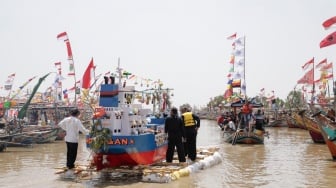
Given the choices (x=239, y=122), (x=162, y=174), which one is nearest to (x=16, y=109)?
(x=239, y=122)

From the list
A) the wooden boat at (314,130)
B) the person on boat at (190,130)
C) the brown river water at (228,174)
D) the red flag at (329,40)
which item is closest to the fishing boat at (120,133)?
the brown river water at (228,174)

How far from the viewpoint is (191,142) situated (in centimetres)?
1264

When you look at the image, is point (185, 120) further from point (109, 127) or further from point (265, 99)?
point (265, 99)

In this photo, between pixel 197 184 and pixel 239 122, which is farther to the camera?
pixel 239 122

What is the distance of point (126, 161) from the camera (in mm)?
10977

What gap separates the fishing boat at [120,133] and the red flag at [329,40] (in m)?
7.72

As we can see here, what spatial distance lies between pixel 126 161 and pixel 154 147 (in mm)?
1067

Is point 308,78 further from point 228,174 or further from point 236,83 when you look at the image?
point 228,174

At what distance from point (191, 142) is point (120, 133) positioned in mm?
2556

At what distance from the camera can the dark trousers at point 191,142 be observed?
12.6 metres

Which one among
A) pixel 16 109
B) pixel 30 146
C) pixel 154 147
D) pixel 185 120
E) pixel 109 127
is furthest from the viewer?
pixel 16 109

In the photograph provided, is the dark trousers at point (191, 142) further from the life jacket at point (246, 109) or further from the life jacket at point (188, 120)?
the life jacket at point (246, 109)

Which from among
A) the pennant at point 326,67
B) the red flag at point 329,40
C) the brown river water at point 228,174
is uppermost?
the pennant at point 326,67

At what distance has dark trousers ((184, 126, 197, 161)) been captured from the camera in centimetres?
1260
